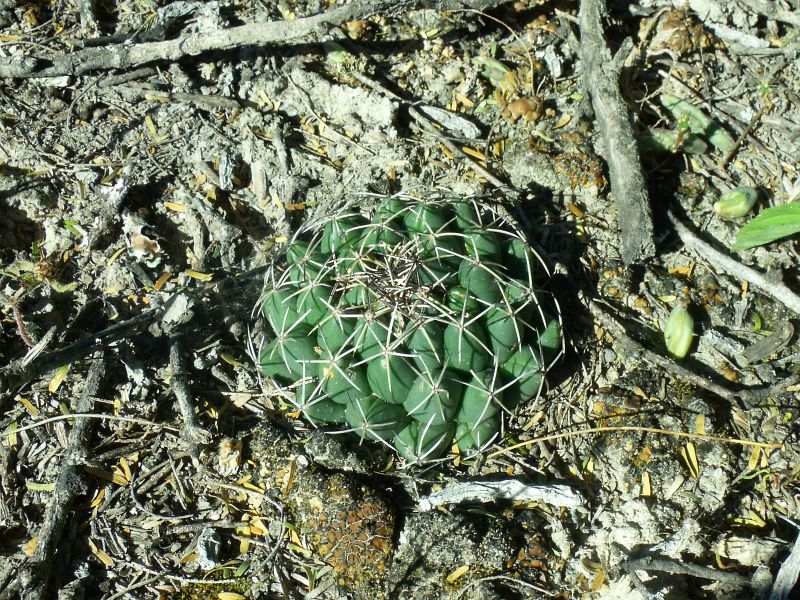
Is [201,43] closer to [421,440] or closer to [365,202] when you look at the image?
[365,202]

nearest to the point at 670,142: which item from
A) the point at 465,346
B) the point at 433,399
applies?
the point at 465,346

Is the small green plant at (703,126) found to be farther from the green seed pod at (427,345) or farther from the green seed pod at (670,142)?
the green seed pod at (427,345)

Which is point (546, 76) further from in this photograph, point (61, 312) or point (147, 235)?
point (61, 312)

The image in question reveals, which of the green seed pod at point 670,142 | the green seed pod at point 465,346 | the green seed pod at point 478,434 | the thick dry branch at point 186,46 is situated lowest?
the green seed pod at point 478,434

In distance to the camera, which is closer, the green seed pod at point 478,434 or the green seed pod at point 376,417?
the green seed pod at point 376,417

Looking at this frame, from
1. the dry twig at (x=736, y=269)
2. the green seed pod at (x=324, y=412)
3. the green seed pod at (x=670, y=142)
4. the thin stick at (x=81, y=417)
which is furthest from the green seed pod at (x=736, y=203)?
the thin stick at (x=81, y=417)

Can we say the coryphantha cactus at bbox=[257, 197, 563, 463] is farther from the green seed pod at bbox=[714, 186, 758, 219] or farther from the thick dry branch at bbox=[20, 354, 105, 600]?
the green seed pod at bbox=[714, 186, 758, 219]

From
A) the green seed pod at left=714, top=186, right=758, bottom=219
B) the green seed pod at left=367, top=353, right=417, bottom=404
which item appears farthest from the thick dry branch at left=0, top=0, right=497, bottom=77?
the green seed pod at left=367, top=353, right=417, bottom=404

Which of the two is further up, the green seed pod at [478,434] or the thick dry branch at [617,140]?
the thick dry branch at [617,140]
